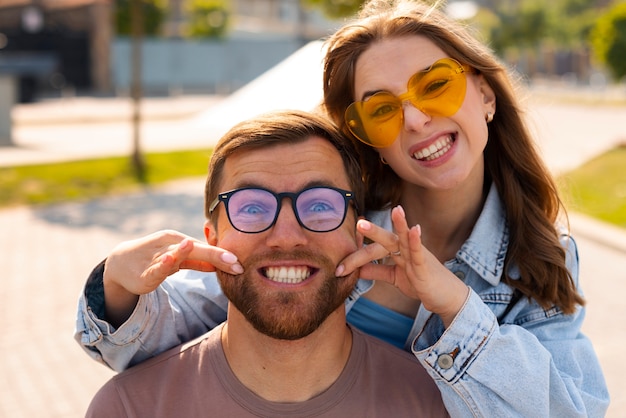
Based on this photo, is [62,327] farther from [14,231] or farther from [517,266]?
[517,266]

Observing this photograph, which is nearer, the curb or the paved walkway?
the paved walkway

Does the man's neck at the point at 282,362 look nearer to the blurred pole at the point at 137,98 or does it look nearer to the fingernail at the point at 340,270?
the fingernail at the point at 340,270

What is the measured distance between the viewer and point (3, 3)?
3441 cm

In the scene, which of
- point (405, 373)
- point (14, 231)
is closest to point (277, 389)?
point (405, 373)

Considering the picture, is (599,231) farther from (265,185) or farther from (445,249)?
(265,185)

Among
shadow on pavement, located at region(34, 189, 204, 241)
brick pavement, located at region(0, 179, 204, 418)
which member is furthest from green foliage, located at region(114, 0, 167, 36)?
shadow on pavement, located at region(34, 189, 204, 241)

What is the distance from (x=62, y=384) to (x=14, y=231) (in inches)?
186

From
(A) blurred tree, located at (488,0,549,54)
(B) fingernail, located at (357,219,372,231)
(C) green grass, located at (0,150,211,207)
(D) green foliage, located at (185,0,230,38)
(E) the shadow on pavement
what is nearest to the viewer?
(B) fingernail, located at (357,219,372,231)

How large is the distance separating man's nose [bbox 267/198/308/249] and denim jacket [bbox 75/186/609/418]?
1.66 feet

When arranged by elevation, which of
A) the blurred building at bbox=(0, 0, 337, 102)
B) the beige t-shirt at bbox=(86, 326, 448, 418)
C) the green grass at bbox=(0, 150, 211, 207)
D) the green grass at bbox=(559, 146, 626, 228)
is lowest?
the blurred building at bbox=(0, 0, 337, 102)

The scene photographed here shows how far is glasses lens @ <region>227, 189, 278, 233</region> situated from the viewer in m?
2.34

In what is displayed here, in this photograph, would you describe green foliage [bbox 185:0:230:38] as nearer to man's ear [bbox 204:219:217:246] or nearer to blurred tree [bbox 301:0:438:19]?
blurred tree [bbox 301:0:438:19]

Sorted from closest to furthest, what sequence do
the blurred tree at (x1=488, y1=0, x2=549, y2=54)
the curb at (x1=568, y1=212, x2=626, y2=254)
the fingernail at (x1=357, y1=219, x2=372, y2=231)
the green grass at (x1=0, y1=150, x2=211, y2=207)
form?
the fingernail at (x1=357, y1=219, x2=372, y2=231) → the curb at (x1=568, y1=212, x2=626, y2=254) → the green grass at (x1=0, y1=150, x2=211, y2=207) → the blurred tree at (x1=488, y1=0, x2=549, y2=54)

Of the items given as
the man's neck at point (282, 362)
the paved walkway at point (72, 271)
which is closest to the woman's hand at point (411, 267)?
the man's neck at point (282, 362)
